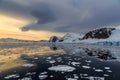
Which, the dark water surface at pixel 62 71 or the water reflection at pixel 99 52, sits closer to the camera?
the dark water surface at pixel 62 71

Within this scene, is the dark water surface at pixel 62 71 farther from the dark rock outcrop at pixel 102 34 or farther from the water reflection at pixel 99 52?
the dark rock outcrop at pixel 102 34

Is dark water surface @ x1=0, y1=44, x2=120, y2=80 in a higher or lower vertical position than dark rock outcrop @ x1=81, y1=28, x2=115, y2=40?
lower

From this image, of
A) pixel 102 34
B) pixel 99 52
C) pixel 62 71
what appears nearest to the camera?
A: pixel 62 71

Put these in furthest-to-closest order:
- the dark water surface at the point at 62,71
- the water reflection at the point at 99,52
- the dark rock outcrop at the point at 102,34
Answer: the dark rock outcrop at the point at 102,34
the water reflection at the point at 99,52
the dark water surface at the point at 62,71

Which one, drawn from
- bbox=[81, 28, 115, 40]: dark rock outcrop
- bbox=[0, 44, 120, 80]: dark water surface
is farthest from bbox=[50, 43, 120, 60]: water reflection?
bbox=[81, 28, 115, 40]: dark rock outcrop

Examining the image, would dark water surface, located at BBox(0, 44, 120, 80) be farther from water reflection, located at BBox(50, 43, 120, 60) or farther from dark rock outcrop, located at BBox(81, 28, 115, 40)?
Answer: dark rock outcrop, located at BBox(81, 28, 115, 40)

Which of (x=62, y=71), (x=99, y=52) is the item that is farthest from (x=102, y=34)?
(x=62, y=71)

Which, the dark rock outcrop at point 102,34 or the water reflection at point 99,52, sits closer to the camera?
the water reflection at point 99,52

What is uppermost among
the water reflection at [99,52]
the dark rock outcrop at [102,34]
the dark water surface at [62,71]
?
the dark rock outcrop at [102,34]

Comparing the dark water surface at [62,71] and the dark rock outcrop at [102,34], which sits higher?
the dark rock outcrop at [102,34]

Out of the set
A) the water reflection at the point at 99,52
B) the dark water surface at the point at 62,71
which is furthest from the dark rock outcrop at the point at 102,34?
the dark water surface at the point at 62,71

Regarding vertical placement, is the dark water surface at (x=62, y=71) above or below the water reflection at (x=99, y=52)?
below

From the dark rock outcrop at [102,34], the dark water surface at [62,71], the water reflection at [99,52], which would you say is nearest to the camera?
the dark water surface at [62,71]

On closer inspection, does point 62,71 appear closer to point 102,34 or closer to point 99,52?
point 99,52
